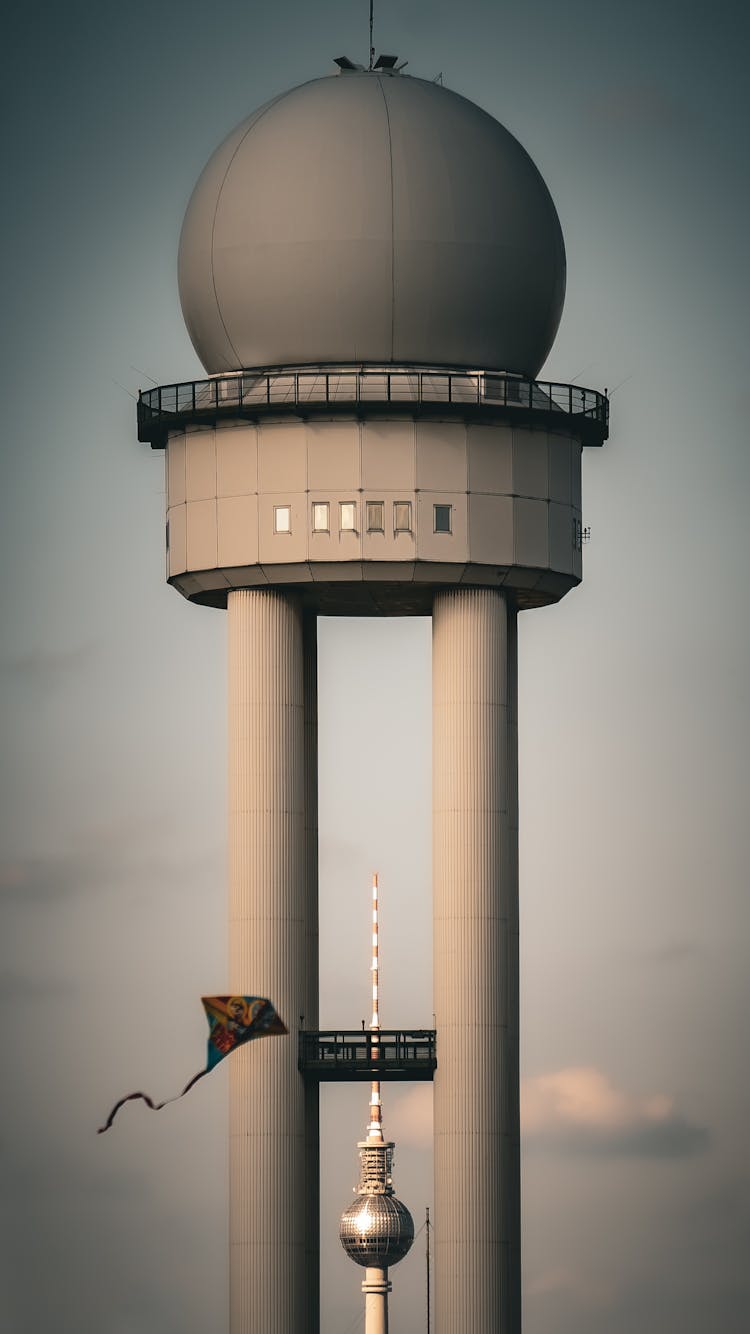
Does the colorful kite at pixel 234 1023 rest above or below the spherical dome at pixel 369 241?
below

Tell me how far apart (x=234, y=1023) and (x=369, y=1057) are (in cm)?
485

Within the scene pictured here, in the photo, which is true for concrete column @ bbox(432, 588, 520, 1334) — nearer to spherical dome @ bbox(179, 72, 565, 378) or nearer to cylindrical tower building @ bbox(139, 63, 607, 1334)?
cylindrical tower building @ bbox(139, 63, 607, 1334)

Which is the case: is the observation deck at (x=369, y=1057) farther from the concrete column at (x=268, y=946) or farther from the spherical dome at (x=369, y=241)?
the spherical dome at (x=369, y=241)

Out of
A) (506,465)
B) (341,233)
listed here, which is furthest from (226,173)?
(506,465)

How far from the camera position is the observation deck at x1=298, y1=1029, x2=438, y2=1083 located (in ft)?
390

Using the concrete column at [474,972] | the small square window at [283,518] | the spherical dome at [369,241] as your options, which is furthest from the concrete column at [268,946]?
the spherical dome at [369,241]

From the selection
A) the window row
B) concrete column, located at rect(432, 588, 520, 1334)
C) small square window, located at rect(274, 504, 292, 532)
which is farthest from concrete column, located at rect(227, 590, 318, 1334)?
concrete column, located at rect(432, 588, 520, 1334)

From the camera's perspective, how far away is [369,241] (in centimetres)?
11806

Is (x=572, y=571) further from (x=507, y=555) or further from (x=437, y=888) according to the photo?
(x=437, y=888)

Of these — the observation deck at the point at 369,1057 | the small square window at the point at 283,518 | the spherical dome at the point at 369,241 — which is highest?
the spherical dome at the point at 369,241

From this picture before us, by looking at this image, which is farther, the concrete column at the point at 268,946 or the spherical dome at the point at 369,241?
the spherical dome at the point at 369,241

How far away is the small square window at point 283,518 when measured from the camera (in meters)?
119

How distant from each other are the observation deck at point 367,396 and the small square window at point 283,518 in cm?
288

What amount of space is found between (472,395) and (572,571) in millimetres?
6822
